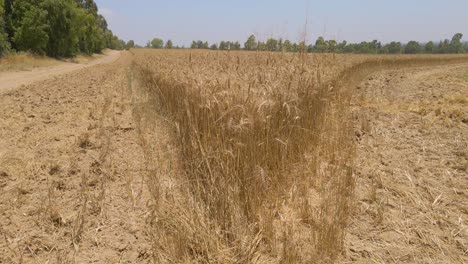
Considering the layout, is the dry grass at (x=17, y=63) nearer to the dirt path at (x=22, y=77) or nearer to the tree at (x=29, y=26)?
the dirt path at (x=22, y=77)

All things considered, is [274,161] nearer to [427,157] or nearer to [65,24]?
[427,157]

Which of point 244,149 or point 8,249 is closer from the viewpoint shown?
point 8,249

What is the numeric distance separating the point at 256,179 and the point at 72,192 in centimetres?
177

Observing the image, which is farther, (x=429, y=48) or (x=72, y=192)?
(x=429, y=48)

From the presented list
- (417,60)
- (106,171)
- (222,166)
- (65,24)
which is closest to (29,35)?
(65,24)

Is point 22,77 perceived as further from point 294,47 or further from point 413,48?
point 413,48

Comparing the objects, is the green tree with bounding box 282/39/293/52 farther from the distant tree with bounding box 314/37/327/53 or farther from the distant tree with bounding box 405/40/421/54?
the distant tree with bounding box 405/40/421/54

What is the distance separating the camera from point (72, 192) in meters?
2.86

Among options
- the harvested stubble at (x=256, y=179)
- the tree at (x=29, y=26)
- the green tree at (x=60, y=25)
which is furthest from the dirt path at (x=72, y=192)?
the green tree at (x=60, y=25)

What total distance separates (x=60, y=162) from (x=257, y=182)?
247cm

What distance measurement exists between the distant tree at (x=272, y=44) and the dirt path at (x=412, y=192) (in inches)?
70.6

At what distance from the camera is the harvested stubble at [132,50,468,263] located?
203cm

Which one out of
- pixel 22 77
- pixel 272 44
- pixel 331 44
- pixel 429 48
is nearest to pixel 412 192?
pixel 272 44

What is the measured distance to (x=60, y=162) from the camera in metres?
3.54
